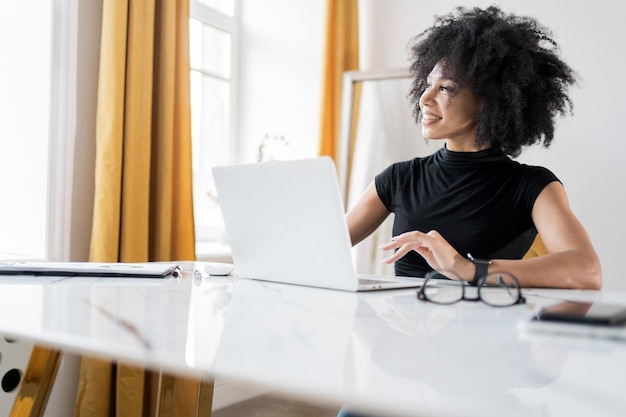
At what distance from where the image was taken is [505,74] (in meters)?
1.80

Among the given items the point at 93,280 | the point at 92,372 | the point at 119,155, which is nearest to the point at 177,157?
the point at 119,155

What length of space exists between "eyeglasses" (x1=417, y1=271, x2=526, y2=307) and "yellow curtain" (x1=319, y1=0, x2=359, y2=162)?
6.51 ft

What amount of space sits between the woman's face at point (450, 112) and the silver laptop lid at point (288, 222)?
2.42 ft

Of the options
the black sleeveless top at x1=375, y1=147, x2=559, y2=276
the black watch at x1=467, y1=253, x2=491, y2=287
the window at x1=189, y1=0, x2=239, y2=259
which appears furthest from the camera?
the window at x1=189, y1=0, x2=239, y2=259

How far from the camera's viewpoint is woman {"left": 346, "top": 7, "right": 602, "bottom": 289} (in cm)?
167

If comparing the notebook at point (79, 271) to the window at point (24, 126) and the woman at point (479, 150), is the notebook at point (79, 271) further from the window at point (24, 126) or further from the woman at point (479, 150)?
the window at point (24, 126)

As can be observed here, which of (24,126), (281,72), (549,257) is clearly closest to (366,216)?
(549,257)

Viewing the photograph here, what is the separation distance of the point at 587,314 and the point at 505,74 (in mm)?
1182

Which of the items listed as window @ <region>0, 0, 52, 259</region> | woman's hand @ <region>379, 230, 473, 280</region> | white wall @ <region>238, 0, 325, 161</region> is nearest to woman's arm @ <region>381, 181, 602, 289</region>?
woman's hand @ <region>379, 230, 473, 280</region>

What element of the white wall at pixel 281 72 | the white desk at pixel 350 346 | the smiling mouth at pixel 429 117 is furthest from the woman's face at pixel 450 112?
the white wall at pixel 281 72

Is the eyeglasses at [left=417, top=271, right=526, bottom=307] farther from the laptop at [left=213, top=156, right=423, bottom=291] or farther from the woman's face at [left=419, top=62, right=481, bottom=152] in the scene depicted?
the woman's face at [left=419, top=62, right=481, bottom=152]

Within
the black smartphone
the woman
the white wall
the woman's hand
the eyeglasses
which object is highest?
the white wall

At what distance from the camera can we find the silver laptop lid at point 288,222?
105 centimetres

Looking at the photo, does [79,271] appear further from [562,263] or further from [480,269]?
[562,263]
